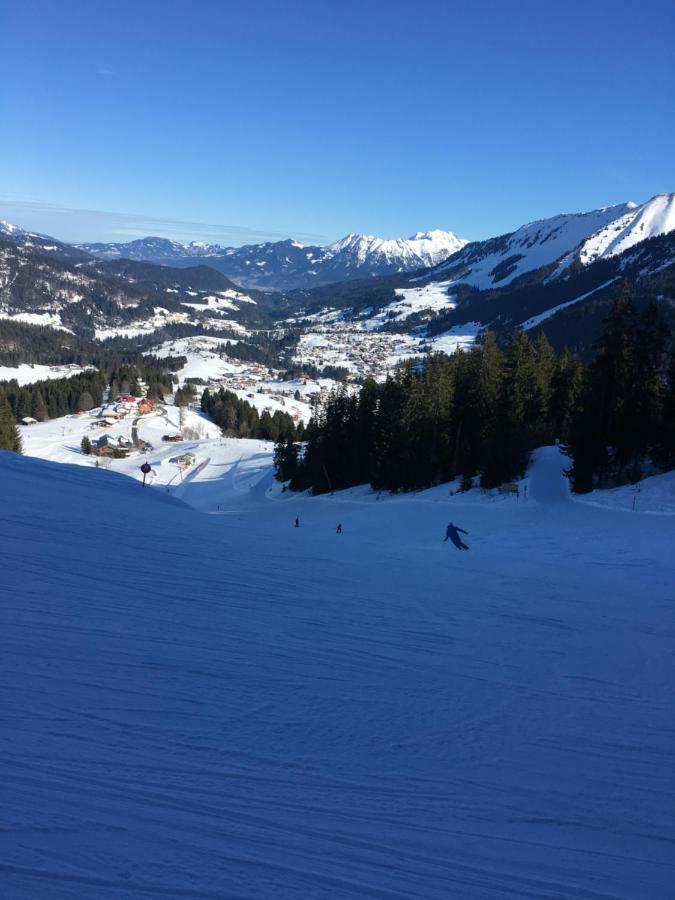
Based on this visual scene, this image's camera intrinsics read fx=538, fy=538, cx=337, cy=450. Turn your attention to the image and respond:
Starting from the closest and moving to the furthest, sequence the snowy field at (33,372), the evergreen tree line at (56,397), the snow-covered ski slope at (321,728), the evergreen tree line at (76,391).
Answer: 1. the snow-covered ski slope at (321,728)
2. the evergreen tree line at (56,397)
3. the evergreen tree line at (76,391)
4. the snowy field at (33,372)

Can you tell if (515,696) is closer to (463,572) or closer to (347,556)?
(463,572)

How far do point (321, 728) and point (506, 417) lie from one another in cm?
2757

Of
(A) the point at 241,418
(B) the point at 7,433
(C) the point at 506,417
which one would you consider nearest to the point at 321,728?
(C) the point at 506,417

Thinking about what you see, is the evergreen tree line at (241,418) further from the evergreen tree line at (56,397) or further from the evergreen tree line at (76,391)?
the evergreen tree line at (56,397)

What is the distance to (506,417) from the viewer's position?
3070 centimetres

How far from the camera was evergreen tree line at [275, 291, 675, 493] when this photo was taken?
2342cm

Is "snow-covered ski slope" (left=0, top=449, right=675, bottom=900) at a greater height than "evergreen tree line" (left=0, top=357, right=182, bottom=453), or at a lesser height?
lesser

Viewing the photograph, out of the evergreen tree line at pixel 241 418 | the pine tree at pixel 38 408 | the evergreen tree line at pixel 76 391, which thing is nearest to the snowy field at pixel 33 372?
the evergreen tree line at pixel 76 391

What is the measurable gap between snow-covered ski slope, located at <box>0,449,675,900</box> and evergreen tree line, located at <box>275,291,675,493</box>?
14.1 metres

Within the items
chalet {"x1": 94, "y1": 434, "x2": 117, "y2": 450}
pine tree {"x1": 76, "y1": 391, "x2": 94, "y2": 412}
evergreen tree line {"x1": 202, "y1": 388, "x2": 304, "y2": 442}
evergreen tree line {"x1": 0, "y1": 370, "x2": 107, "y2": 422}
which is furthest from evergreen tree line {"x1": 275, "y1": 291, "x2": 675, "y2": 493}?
pine tree {"x1": 76, "y1": 391, "x2": 94, "y2": 412}

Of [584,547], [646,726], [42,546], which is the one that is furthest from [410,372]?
[646,726]

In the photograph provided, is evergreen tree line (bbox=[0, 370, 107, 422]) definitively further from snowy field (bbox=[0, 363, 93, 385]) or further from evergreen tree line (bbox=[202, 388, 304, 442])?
snowy field (bbox=[0, 363, 93, 385])

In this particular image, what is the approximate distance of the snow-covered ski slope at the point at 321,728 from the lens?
12.1 ft

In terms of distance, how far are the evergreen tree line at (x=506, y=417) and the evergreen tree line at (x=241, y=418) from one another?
157 ft
